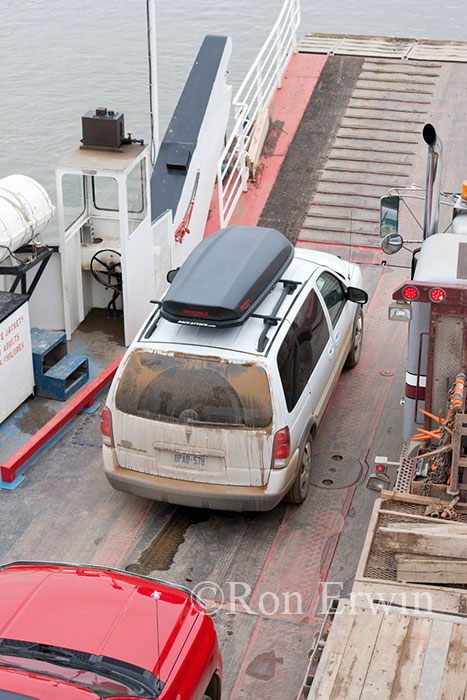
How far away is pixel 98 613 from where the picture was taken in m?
6.21

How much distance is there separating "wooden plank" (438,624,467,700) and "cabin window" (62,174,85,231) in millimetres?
7060

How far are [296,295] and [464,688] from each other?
14.7 feet

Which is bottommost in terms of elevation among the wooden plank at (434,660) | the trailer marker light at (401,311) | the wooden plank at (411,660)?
the wooden plank at (411,660)

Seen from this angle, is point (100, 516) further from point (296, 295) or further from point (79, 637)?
point (79, 637)

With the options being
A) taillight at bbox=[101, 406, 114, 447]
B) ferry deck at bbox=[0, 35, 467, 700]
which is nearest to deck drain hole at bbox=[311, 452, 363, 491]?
ferry deck at bbox=[0, 35, 467, 700]

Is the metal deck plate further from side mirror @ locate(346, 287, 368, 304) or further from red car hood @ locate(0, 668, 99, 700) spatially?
red car hood @ locate(0, 668, 99, 700)

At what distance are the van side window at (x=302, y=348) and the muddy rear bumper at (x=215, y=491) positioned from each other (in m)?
0.64

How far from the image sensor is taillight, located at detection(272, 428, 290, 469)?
334 inches

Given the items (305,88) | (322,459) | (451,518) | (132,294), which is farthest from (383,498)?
(305,88)

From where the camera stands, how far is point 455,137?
16531 mm

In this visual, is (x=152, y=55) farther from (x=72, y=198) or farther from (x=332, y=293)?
(x=332, y=293)

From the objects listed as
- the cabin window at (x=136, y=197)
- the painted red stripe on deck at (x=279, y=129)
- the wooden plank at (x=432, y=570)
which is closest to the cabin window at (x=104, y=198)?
the cabin window at (x=136, y=197)

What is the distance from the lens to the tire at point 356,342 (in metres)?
11.4

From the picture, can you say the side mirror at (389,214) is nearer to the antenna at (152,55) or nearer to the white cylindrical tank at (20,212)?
the white cylindrical tank at (20,212)
